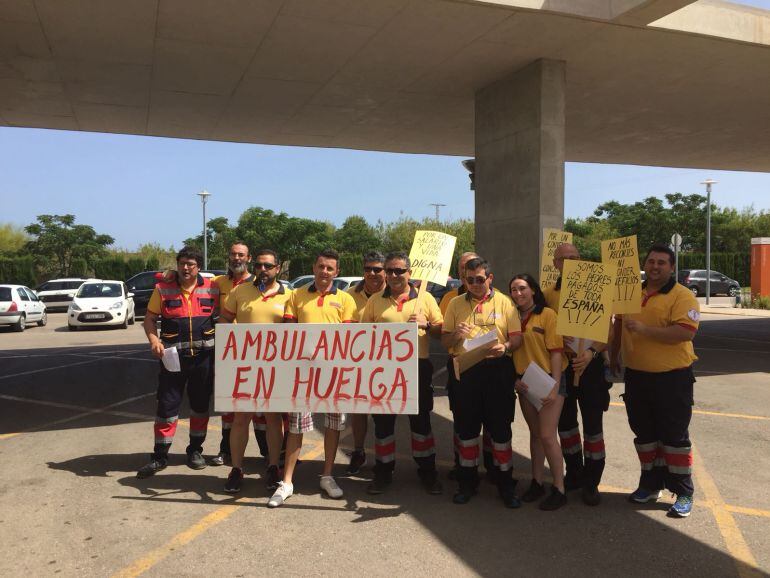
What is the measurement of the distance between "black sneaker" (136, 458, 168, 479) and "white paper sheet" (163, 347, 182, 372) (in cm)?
85

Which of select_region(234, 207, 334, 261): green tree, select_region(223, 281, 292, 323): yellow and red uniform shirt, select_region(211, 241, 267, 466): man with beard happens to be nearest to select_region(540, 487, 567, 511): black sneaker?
select_region(223, 281, 292, 323): yellow and red uniform shirt

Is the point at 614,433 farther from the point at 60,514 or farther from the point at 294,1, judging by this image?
the point at 294,1

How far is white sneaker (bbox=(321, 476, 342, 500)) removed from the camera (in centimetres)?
471

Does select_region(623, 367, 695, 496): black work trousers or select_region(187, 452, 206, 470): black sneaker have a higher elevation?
select_region(623, 367, 695, 496): black work trousers

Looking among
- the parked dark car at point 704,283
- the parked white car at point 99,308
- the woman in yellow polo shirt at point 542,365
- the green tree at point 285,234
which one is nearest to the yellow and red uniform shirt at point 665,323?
the woman in yellow polo shirt at point 542,365

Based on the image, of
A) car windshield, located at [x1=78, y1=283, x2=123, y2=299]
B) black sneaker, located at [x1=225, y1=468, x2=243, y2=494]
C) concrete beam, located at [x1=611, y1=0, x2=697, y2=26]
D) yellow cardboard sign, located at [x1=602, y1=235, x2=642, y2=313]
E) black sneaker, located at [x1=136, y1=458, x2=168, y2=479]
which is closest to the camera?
yellow cardboard sign, located at [x1=602, y1=235, x2=642, y2=313]

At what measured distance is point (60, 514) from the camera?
443 centimetres

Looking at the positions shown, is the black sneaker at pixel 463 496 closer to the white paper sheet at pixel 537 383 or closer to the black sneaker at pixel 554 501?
the black sneaker at pixel 554 501

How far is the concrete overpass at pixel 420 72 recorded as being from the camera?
750 cm

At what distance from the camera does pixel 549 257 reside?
6.64m

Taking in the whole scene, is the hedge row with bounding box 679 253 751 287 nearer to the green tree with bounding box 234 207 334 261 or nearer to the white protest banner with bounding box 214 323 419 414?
the green tree with bounding box 234 207 334 261

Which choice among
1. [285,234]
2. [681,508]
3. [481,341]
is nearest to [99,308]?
[481,341]

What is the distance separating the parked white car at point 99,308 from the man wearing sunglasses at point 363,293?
15.5 metres

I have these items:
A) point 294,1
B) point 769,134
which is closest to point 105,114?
point 294,1
